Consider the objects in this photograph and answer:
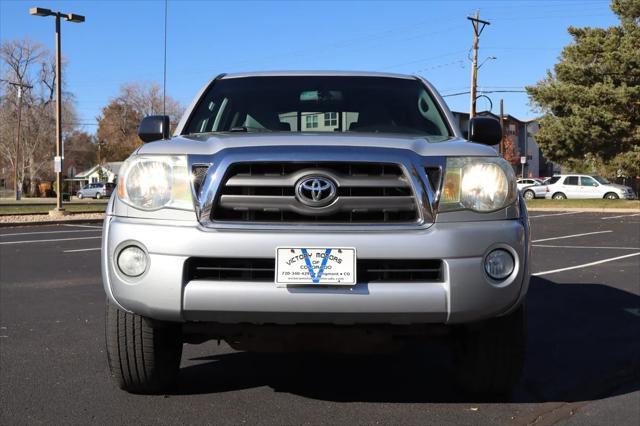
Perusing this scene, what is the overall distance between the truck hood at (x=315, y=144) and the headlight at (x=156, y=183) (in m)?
0.06

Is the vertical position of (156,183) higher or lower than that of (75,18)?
lower

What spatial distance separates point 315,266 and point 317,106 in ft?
6.07

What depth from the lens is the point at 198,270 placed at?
10.1ft

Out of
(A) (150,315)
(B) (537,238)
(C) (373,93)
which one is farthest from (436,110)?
(B) (537,238)

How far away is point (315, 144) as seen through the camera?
3.23 m

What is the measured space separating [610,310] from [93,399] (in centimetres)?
473

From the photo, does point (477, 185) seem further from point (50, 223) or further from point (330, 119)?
point (50, 223)

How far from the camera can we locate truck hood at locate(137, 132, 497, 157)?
3258 mm

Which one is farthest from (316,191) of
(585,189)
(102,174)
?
(102,174)

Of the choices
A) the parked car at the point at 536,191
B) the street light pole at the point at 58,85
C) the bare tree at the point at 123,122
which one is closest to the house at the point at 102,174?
the bare tree at the point at 123,122

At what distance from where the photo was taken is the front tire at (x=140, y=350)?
3.39 metres

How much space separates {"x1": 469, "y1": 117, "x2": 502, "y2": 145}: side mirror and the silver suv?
0.82 meters

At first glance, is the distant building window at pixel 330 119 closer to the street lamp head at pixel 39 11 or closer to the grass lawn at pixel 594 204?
the street lamp head at pixel 39 11

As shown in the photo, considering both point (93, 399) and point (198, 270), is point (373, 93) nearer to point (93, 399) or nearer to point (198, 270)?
point (198, 270)
